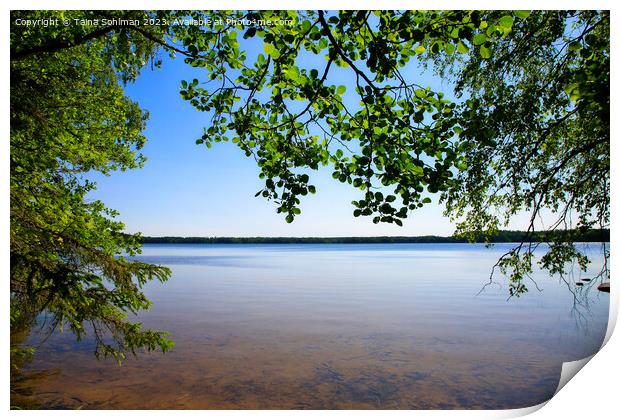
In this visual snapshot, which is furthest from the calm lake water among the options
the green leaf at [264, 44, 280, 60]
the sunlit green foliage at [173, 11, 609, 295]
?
the green leaf at [264, 44, 280, 60]

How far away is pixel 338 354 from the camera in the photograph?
6660 millimetres

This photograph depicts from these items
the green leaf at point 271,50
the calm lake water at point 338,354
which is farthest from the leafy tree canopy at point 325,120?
the calm lake water at point 338,354

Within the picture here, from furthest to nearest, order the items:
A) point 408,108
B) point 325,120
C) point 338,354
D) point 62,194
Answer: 1. point 338,354
2. point 62,194
3. point 325,120
4. point 408,108

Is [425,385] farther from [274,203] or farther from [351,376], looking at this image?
[274,203]

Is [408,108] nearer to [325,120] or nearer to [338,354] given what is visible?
[325,120]

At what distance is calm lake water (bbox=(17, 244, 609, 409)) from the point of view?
504cm

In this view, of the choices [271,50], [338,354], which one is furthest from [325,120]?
[338,354]

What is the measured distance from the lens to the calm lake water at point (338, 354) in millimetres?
5039

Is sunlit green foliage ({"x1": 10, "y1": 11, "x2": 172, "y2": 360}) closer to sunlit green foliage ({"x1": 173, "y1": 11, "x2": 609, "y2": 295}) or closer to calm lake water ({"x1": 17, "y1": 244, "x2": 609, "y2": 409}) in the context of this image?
sunlit green foliage ({"x1": 173, "y1": 11, "x2": 609, "y2": 295})

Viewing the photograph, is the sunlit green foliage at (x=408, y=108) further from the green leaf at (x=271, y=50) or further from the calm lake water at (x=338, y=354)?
the calm lake water at (x=338, y=354)

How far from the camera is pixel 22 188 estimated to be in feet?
12.1

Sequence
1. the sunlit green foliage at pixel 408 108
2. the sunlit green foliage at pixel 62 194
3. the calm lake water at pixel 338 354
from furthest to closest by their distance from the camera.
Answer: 1. the calm lake water at pixel 338 354
2. the sunlit green foliage at pixel 62 194
3. the sunlit green foliage at pixel 408 108

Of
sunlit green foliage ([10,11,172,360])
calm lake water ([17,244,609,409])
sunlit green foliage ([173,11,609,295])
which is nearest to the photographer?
sunlit green foliage ([173,11,609,295])
